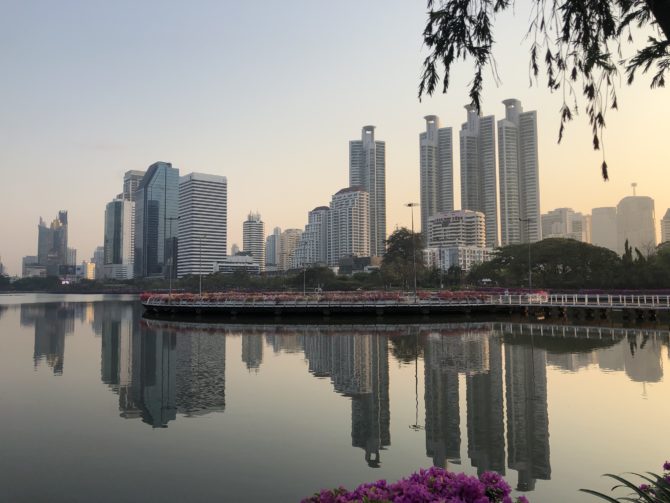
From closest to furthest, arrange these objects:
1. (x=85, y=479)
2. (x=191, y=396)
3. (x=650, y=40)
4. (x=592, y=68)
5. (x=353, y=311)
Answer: (x=650, y=40) → (x=592, y=68) → (x=85, y=479) → (x=191, y=396) → (x=353, y=311)

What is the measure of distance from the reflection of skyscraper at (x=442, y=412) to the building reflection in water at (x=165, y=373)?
25.9 ft

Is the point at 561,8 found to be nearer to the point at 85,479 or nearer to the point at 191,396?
the point at 85,479

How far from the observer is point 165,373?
2619 cm

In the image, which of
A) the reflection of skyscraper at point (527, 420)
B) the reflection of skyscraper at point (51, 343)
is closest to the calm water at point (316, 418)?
the reflection of skyscraper at point (527, 420)

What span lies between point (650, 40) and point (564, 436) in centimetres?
1147

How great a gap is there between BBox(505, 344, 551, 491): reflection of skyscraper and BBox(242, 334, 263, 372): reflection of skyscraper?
44.7 ft

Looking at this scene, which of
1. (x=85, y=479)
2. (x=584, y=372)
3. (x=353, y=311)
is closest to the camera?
(x=85, y=479)

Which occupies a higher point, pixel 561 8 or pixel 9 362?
pixel 561 8

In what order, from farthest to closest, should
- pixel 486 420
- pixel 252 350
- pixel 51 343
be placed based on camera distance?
pixel 51 343 < pixel 252 350 < pixel 486 420

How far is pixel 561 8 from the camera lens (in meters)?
7.00

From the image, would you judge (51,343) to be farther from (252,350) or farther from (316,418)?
(316,418)

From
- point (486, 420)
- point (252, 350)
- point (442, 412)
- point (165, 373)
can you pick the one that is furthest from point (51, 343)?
point (486, 420)

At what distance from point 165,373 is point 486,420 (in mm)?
17497

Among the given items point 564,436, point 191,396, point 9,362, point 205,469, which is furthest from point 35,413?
point 564,436
